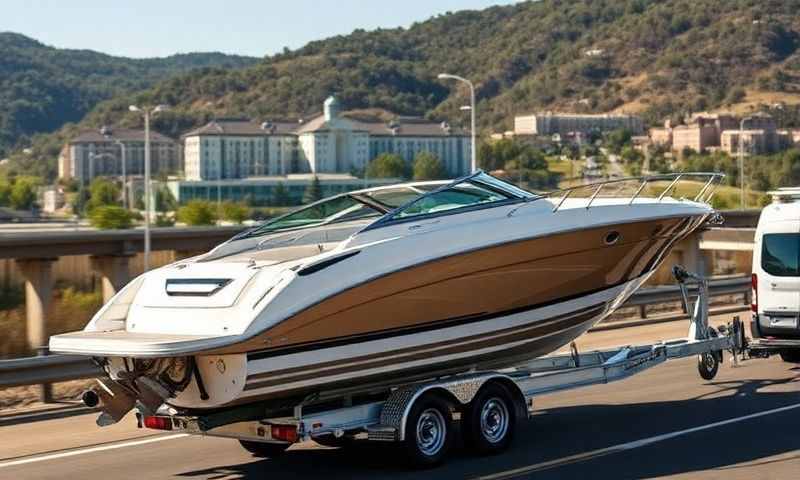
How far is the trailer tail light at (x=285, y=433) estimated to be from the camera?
32.5 feet

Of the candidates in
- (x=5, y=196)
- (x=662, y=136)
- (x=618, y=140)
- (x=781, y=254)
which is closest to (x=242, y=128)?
(x=618, y=140)

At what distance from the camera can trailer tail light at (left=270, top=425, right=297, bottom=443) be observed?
32.5ft

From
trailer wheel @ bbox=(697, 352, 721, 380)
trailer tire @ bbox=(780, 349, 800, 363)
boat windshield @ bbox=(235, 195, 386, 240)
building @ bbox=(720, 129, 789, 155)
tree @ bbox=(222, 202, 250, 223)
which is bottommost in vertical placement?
trailer tire @ bbox=(780, 349, 800, 363)

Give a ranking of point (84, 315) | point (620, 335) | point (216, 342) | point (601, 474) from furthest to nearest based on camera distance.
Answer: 1. point (84, 315)
2. point (620, 335)
3. point (601, 474)
4. point (216, 342)

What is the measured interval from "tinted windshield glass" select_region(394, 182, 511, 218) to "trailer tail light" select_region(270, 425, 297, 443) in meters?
2.11

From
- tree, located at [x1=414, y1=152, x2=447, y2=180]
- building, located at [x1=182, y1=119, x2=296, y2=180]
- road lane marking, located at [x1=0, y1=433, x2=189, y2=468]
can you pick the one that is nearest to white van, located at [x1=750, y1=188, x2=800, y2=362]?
road lane marking, located at [x1=0, y1=433, x2=189, y2=468]

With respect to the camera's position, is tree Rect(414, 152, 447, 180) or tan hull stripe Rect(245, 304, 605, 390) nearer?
tan hull stripe Rect(245, 304, 605, 390)

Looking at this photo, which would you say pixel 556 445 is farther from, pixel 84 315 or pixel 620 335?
pixel 84 315

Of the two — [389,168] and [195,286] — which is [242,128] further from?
[195,286]

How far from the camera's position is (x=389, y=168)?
14025 centimetres

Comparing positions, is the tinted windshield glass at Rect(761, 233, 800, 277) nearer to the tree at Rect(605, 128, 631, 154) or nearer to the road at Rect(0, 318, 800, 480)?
the road at Rect(0, 318, 800, 480)

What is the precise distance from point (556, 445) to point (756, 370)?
5.20m

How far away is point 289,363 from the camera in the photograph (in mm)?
9805

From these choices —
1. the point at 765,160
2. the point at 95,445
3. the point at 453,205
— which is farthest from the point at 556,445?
the point at 765,160
